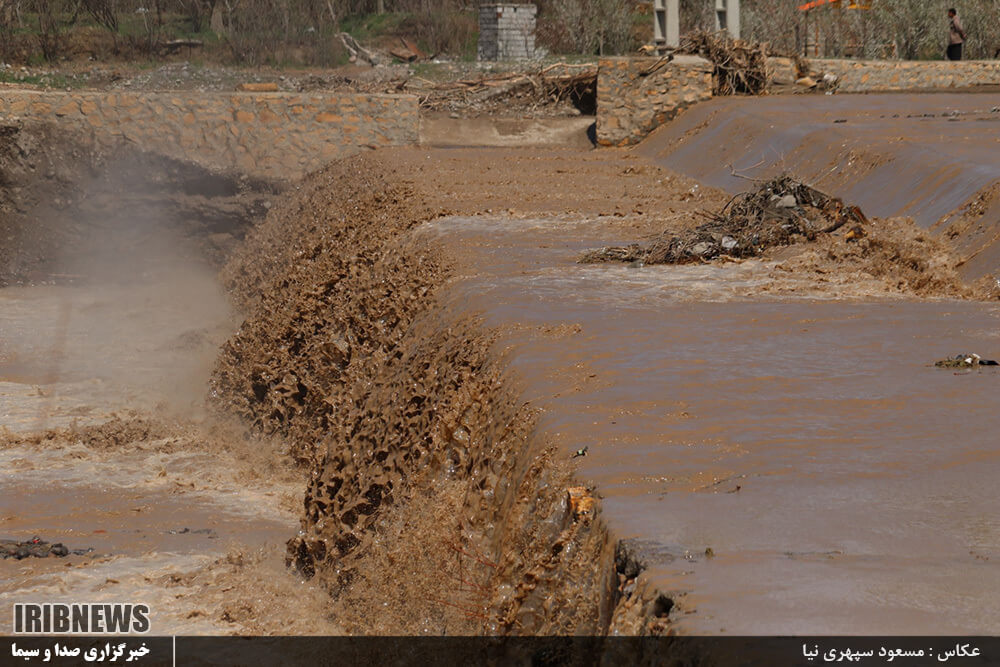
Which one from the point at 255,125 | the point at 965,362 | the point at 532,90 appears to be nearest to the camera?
the point at 965,362

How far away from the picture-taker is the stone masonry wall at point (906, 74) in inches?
706

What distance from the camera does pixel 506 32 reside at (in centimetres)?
2302

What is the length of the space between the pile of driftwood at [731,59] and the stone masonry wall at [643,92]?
366mm

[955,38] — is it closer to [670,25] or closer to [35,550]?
[670,25]

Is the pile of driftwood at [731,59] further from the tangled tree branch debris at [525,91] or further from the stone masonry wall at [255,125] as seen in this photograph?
the stone masonry wall at [255,125]

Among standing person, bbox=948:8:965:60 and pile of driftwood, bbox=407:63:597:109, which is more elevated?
standing person, bbox=948:8:965:60

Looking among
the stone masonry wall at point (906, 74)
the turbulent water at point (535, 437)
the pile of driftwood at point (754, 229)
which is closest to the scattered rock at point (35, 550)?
the turbulent water at point (535, 437)

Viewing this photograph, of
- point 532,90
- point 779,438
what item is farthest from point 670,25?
point 779,438

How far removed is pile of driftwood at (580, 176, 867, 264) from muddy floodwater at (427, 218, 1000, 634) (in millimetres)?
759

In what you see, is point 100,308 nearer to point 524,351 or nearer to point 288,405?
point 288,405

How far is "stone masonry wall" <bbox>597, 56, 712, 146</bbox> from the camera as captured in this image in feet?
50.9

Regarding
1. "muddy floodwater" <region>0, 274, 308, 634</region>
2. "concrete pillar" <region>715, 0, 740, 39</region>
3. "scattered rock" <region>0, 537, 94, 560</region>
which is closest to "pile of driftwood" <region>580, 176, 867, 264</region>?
"muddy floodwater" <region>0, 274, 308, 634</region>

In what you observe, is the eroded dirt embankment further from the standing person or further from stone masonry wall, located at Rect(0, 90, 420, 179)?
the standing person

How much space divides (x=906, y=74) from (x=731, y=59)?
3.98 m
